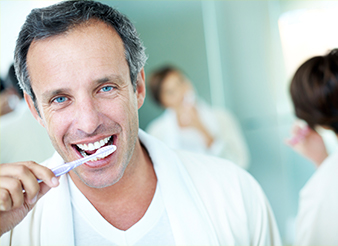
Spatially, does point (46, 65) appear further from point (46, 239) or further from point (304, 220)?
point (304, 220)

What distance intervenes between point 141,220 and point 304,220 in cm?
56

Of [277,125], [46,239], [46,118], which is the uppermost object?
[46,118]

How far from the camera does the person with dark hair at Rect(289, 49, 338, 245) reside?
0.97 meters

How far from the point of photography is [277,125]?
87.8 inches

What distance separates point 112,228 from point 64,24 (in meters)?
0.43

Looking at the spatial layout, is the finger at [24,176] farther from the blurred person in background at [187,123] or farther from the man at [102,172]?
the blurred person in background at [187,123]

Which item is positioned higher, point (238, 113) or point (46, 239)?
point (46, 239)

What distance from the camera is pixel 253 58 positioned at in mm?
2260

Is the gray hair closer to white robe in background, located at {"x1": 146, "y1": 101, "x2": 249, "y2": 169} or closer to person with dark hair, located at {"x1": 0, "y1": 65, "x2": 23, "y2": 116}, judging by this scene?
person with dark hair, located at {"x1": 0, "y1": 65, "x2": 23, "y2": 116}

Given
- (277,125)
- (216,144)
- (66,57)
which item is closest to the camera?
(66,57)

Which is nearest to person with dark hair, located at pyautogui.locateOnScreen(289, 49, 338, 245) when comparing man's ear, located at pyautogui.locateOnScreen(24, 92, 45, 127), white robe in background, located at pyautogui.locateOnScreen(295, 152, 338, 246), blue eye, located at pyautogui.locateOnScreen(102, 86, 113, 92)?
white robe in background, located at pyautogui.locateOnScreen(295, 152, 338, 246)

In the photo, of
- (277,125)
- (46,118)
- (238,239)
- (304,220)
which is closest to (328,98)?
(304,220)

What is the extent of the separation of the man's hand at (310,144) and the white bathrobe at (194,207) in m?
0.44

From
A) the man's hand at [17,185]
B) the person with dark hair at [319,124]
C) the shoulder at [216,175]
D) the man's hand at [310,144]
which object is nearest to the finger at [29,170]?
the man's hand at [17,185]
